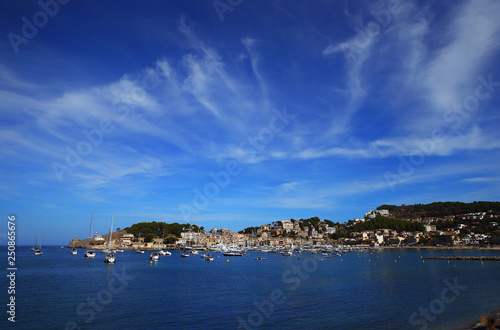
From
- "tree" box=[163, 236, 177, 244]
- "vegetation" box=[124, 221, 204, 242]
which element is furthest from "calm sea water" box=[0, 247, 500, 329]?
"vegetation" box=[124, 221, 204, 242]

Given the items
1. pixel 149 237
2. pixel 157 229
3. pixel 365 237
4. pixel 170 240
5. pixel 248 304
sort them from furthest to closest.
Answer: pixel 365 237, pixel 157 229, pixel 170 240, pixel 149 237, pixel 248 304

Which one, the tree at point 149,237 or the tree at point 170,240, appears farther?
the tree at point 170,240

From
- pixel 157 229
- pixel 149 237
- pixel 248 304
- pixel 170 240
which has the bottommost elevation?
pixel 248 304

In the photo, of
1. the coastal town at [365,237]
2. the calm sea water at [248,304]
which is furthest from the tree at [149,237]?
the calm sea water at [248,304]

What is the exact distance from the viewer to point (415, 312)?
2336 centimetres

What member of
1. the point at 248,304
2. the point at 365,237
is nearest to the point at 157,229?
the point at 365,237

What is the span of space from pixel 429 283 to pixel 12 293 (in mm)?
46042

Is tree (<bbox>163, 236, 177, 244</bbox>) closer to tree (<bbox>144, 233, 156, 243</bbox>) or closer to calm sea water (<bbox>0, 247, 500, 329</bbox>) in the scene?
tree (<bbox>144, 233, 156, 243</bbox>)

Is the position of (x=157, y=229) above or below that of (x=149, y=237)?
above

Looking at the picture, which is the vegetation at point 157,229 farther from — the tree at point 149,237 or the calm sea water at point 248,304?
the calm sea water at point 248,304

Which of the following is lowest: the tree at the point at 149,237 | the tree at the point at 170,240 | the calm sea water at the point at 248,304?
the calm sea water at the point at 248,304

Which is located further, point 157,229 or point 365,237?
point 365,237

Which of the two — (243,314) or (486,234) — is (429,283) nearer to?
(243,314)

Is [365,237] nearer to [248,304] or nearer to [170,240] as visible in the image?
[170,240]
